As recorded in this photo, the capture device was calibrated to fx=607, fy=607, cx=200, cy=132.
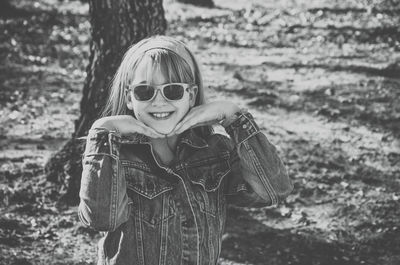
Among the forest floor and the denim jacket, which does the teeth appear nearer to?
the denim jacket

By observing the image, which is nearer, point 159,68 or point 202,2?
point 159,68

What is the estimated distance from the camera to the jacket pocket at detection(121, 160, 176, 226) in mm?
2428

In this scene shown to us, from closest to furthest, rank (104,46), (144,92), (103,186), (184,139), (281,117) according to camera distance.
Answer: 1. (103,186)
2. (144,92)
3. (184,139)
4. (104,46)
5. (281,117)

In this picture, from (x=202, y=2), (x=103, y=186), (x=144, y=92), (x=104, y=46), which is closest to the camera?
(x=103, y=186)

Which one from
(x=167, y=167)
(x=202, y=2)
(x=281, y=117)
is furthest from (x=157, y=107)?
(x=202, y=2)

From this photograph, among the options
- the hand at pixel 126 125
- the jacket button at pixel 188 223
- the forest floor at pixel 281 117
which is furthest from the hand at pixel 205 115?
the forest floor at pixel 281 117

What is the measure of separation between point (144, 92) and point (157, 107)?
8cm

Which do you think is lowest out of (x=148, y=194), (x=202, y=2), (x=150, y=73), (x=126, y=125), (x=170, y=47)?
(x=148, y=194)

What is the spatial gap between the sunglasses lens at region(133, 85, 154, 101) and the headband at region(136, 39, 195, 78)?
0.53ft

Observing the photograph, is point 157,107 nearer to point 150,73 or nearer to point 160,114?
point 160,114

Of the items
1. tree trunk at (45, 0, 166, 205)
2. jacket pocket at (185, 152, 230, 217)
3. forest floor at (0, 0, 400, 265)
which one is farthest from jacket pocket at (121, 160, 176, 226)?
tree trunk at (45, 0, 166, 205)

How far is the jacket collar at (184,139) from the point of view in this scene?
8.16 ft

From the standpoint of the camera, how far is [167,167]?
250cm

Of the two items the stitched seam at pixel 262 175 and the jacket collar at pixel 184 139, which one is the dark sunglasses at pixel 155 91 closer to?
the jacket collar at pixel 184 139
